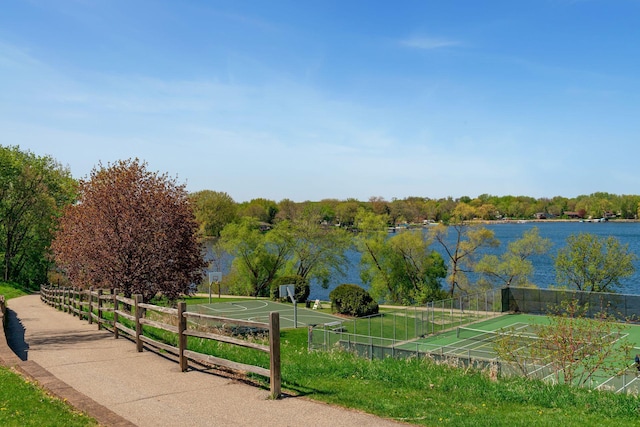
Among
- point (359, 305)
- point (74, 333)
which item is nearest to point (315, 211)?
point (359, 305)

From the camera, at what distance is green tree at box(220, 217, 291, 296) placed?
6731 cm

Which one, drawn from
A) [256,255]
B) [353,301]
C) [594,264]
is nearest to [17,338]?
[353,301]

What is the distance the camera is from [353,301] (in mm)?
46000

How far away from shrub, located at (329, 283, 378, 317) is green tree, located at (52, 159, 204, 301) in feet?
77.5

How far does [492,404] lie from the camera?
27.8 feet

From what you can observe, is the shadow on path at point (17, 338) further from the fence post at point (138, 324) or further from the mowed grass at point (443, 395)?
the mowed grass at point (443, 395)

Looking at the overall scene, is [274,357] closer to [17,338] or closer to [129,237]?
[17,338]

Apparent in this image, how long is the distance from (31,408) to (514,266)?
58980 mm

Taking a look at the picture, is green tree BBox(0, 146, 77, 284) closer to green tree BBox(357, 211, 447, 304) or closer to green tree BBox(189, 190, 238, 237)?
green tree BBox(357, 211, 447, 304)

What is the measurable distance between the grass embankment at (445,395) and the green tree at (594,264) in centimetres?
4778

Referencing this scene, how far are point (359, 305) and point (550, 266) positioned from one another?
45.8m

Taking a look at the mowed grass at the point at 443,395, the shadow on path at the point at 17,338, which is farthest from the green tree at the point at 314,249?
the mowed grass at the point at 443,395

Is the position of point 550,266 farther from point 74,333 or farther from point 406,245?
point 74,333

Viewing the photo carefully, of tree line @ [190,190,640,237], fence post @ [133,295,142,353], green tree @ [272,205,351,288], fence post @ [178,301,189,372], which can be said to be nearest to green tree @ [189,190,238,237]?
tree line @ [190,190,640,237]
